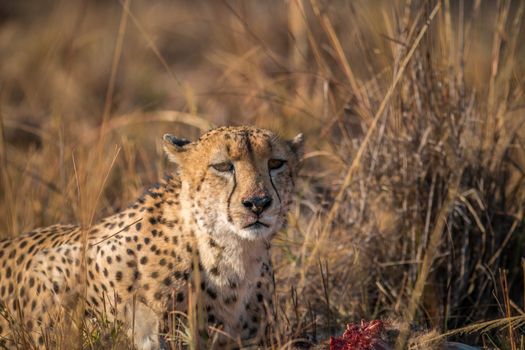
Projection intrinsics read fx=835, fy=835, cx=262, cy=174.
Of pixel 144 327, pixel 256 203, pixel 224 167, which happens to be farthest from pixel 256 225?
pixel 144 327

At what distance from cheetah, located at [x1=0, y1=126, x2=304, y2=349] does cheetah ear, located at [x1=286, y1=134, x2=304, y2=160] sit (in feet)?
0.20

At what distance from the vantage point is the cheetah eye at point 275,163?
279 centimetres

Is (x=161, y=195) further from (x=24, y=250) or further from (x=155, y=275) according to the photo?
(x=24, y=250)

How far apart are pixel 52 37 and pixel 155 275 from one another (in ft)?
16.9

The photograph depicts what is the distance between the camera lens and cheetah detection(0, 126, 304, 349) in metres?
2.64

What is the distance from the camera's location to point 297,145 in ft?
9.84

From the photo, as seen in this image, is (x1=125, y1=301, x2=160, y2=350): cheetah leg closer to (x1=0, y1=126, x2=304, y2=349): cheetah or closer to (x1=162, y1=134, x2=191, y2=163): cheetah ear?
(x1=0, y1=126, x2=304, y2=349): cheetah

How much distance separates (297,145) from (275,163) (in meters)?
0.22

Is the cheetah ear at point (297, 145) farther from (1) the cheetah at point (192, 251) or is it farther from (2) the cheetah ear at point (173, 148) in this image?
(2) the cheetah ear at point (173, 148)

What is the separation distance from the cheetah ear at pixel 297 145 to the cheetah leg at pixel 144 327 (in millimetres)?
771

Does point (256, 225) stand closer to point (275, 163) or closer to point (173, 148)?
point (275, 163)

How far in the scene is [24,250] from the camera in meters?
3.11

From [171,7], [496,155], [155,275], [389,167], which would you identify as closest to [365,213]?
[389,167]

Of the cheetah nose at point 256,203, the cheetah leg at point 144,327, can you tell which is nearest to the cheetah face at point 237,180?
the cheetah nose at point 256,203
